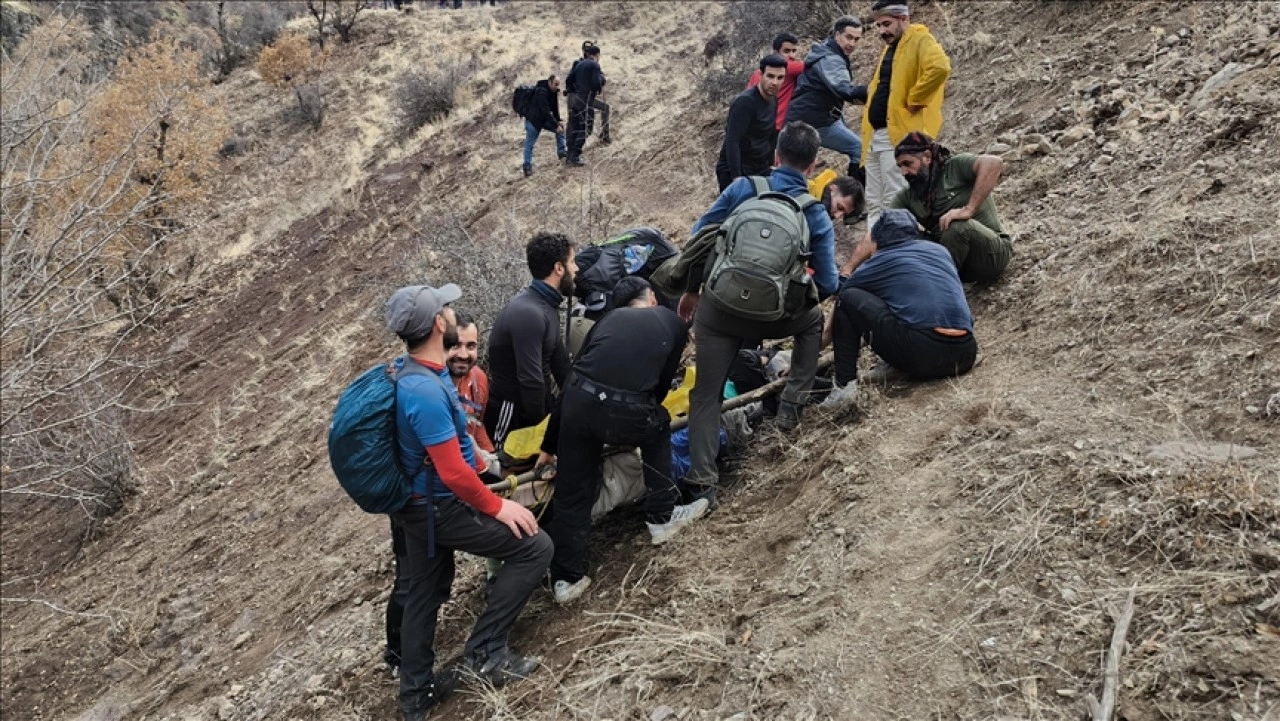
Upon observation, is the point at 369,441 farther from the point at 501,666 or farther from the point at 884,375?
the point at 884,375

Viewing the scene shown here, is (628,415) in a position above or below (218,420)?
above

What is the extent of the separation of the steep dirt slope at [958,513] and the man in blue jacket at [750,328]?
33cm

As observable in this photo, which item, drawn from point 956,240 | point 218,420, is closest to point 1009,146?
point 956,240

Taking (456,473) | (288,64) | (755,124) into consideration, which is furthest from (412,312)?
(288,64)

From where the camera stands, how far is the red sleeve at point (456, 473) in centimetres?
Result: 295

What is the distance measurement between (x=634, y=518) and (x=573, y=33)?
68.4 ft

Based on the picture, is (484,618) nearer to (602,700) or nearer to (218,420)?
(602,700)

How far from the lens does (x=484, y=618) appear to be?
11.0 ft

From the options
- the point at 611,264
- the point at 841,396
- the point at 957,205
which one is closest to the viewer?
the point at 841,396

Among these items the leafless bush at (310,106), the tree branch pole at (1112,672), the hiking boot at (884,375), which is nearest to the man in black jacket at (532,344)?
the hiking boot at (884,375)

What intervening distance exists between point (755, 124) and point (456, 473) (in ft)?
13.9

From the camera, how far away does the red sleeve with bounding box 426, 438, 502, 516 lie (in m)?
2.95

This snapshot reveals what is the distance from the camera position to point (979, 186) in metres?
4.48

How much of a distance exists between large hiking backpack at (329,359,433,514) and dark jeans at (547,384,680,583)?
0.76m
